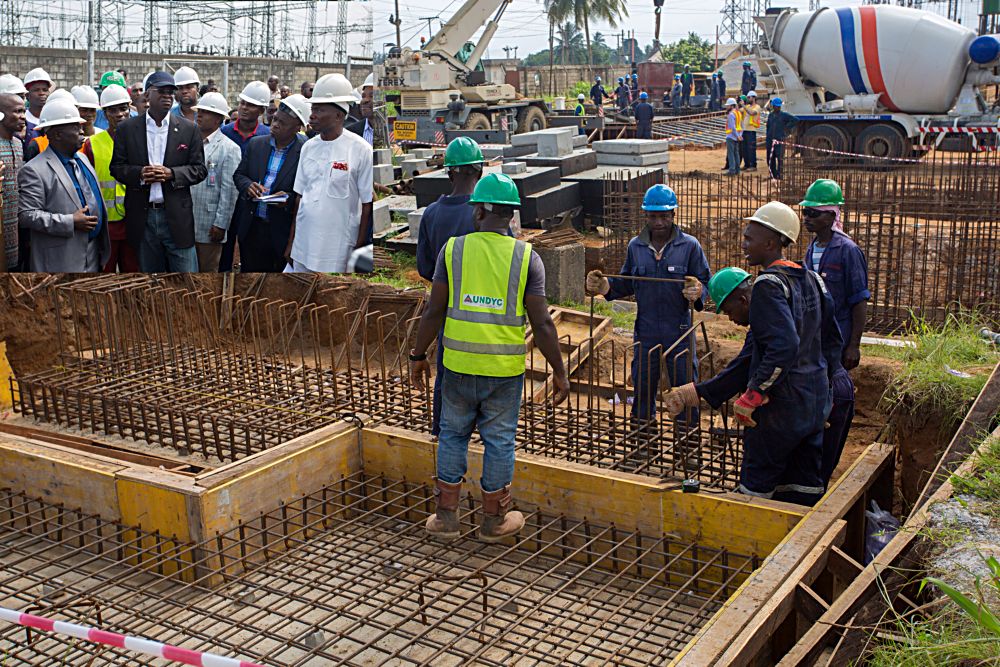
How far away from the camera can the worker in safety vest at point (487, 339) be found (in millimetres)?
4402

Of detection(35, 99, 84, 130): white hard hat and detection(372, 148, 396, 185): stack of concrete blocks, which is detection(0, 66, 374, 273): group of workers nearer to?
detection(35, 99, 84, 130): white hard hat

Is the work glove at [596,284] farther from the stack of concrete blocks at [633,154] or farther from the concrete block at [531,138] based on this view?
the stack of concrete blocks at [633,154]

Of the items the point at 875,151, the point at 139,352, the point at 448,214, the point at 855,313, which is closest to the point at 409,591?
the point at 448,214

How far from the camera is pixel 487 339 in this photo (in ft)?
14.5

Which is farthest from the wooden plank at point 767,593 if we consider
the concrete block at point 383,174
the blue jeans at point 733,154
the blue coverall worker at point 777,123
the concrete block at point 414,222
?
the blue jeans at point 733,154

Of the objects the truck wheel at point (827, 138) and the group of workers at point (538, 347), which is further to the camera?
the truck wheel at point (827, 138)

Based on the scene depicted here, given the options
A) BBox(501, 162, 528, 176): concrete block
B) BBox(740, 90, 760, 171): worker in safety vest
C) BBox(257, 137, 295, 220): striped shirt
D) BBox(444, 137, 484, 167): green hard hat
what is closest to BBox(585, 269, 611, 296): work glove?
BBox(444, 137, 484, 167): green hard hat

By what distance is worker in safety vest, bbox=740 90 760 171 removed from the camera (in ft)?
61.0

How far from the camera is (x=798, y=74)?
2027 centimetres

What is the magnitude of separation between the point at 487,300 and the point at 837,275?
2316 millimetres

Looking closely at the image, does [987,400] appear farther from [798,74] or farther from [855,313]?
[798,74]

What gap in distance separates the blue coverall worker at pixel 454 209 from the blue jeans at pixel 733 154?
47.0 feet

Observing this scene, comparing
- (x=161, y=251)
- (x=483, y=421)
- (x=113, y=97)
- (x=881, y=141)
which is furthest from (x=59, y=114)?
(x=881, y=141)

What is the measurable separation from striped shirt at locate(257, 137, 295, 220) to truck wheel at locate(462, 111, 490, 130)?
1738 centimetres
